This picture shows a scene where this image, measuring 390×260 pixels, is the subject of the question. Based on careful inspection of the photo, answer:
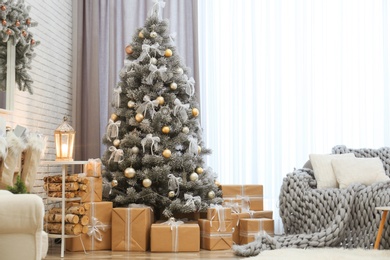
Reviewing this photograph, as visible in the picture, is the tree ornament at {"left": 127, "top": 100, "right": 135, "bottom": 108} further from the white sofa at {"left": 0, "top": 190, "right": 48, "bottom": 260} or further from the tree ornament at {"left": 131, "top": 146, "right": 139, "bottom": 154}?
the white sofa at {"left": 0, "top": 190, "right": 48, "bottom": 260}

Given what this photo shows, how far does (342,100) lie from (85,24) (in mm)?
2424

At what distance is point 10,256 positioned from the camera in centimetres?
240

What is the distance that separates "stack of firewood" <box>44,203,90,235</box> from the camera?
439cm

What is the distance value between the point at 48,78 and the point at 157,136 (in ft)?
3.60

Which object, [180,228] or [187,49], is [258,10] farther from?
[180,228]

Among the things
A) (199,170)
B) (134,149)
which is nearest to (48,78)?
(134,149)

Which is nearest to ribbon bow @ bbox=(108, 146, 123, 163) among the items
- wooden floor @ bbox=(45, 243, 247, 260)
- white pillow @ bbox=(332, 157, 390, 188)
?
wooden floor @ bbox=(45, 243, 247, 260)

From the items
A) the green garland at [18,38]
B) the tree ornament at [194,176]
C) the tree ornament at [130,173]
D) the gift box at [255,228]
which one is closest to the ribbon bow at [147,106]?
the tree ornament at [130,173]

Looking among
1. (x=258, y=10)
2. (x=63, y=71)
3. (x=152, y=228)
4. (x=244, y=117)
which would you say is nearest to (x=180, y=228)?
(x=152, y=228)

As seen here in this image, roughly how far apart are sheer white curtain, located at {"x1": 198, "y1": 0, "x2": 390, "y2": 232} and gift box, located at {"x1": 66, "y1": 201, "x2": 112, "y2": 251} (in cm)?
141

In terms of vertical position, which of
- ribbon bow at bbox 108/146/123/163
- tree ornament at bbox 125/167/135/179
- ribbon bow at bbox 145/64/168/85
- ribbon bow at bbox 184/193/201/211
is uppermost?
ribbon bow at bbox 145/64/168/85

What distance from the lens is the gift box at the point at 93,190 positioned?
4689 mm

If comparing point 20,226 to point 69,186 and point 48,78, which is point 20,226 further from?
point 48,78

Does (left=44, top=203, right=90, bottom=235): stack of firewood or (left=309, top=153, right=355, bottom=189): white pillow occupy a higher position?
(left=309, top=153, right=355, bottom=189): white pillow
